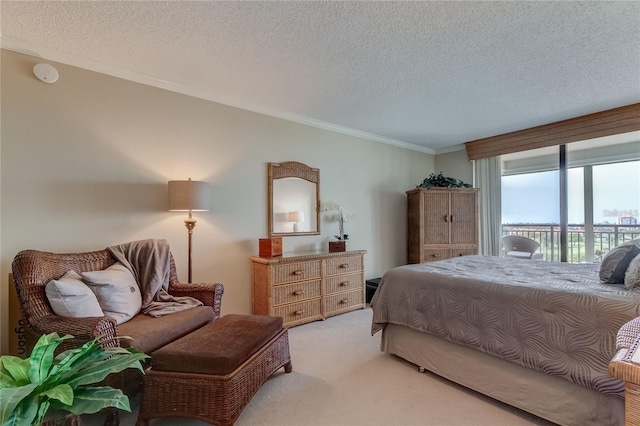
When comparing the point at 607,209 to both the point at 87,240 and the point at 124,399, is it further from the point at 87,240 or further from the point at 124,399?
the point at 87,240

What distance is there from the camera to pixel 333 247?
378 cm

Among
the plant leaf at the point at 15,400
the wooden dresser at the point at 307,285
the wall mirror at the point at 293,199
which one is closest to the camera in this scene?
the plant leaf at the point at 15,400

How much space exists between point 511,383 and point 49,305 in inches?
110

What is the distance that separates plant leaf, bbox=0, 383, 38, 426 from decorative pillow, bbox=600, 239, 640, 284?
108 inches

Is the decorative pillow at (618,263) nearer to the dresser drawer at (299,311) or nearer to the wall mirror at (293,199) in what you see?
the dresser drawer at (299,311)

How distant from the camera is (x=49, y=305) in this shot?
1800 millimetres

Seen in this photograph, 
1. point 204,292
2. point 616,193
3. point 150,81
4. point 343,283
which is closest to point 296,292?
point 343,283

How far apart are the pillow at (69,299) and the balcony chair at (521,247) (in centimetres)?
474

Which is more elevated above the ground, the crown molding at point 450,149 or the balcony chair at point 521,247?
the crown molding at point 450,149

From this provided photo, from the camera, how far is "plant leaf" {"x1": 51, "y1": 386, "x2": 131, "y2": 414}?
0.74 meters

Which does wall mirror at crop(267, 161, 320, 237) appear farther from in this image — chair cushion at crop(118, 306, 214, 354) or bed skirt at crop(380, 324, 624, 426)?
bed skirt at crop(380, 324, 624, 426)

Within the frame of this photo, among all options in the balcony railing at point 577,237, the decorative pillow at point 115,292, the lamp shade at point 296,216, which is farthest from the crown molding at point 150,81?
the balcony railing at point 577,237

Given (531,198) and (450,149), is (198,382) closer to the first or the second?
(531,198)

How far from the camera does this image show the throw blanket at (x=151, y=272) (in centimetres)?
224
